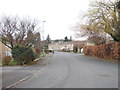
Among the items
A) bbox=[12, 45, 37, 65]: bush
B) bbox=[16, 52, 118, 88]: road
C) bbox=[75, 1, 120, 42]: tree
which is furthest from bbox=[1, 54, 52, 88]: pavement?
bbox=[75, 1, 120, 42]: tree

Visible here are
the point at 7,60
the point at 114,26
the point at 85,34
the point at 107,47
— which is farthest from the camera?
the point at 85,34

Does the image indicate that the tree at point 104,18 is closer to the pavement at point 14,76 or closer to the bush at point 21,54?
the bush at point 21,54

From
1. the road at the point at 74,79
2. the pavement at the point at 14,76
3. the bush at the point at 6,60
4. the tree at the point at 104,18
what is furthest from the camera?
the tree at the point at 104,18

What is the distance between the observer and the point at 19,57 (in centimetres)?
2119

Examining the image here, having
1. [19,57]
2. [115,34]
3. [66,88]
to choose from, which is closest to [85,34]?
[115,34]

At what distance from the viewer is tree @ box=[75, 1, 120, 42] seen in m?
25.8

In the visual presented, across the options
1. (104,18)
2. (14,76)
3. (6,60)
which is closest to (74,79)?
(14,76)

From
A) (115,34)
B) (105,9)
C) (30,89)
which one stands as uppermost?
(105,9)

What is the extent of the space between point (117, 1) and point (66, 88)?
21.3 meters

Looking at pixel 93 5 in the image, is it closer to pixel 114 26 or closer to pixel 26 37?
pixel 114 26

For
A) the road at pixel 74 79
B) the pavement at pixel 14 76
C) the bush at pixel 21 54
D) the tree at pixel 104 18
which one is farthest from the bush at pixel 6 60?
the tree at pixel 104 18

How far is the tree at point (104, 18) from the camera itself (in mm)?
25781

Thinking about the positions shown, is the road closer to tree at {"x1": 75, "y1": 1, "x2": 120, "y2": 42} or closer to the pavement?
the pavement

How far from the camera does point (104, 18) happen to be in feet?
88.4
